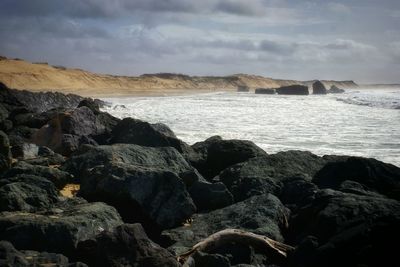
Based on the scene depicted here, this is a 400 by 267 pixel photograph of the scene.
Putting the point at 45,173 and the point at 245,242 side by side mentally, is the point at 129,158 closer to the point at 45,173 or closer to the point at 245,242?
the point at 45,173

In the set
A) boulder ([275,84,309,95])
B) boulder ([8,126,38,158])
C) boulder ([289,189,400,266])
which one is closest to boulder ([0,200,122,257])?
boulder ([289,189,400,266])

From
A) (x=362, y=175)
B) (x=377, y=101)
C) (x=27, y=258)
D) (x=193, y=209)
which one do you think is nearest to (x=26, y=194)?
(x=27, y=258)

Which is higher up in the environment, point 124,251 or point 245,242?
point 124,251

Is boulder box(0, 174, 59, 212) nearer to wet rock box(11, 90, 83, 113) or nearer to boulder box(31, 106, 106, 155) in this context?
boulder box(31, 106, 106, 155)

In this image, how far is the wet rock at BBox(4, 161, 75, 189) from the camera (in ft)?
19.7

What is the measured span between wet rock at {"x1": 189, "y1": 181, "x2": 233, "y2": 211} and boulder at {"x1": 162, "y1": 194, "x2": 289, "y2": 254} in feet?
1.14

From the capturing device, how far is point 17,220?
4301 millimetres

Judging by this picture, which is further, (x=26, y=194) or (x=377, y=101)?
(x=377, y=101)

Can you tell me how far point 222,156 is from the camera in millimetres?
8188

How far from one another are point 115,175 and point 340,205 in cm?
253

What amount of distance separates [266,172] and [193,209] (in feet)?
5.62

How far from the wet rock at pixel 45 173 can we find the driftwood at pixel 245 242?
266 centimetres

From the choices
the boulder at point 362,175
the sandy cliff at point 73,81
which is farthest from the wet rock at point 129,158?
the sandy cliff at point 73,81

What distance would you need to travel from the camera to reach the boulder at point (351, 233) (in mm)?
4059
